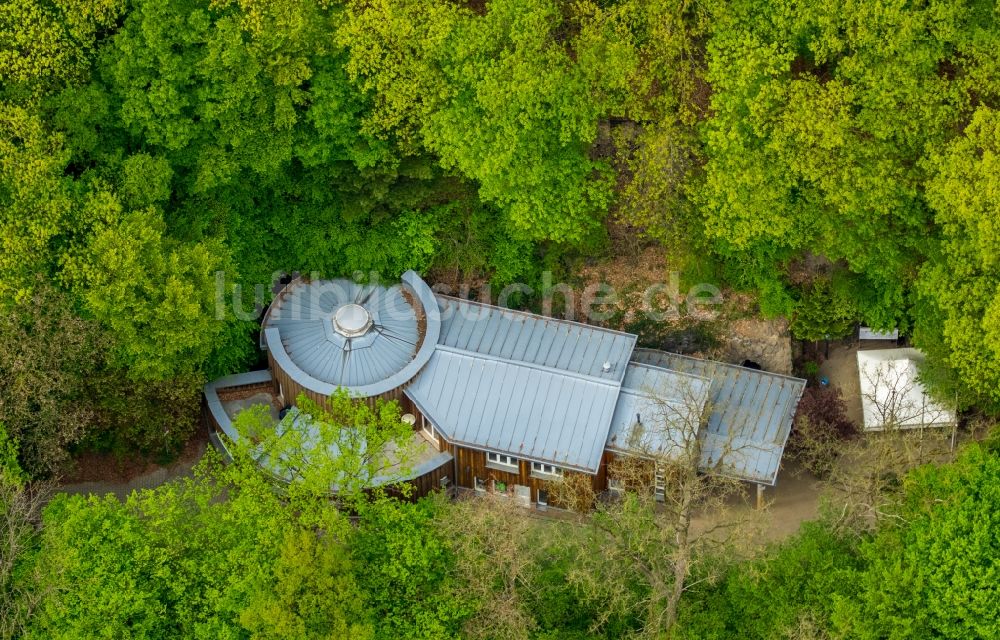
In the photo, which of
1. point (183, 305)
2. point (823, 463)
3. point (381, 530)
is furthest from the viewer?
point (823, 463)

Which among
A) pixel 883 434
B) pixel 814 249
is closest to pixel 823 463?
pixel 883 434

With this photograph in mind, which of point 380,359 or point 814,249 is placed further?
point 380,359

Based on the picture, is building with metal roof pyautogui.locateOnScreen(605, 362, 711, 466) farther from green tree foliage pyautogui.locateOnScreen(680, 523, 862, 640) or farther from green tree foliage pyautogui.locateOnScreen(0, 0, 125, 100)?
green tree foliage pyautogui.locateOnScreen(0, 0, 125, 100)

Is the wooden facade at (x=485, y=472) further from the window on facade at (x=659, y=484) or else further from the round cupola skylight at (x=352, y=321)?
the round cupola skylight at (x=352, y=321)

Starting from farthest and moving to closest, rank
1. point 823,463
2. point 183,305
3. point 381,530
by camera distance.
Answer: point 823,463 < point 183,305 < point 381,530

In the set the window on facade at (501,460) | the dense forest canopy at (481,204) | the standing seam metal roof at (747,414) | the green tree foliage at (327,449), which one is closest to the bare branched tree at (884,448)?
the dense forest canopy at (481,204)

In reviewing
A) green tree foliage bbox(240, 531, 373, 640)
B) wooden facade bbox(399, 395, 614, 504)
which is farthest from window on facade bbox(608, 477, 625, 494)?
green tree foliage bbox(240, 531, 373, 640)

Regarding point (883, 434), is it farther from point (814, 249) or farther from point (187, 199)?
point (187, 199)

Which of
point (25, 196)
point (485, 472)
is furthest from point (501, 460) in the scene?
point (25, 196)
